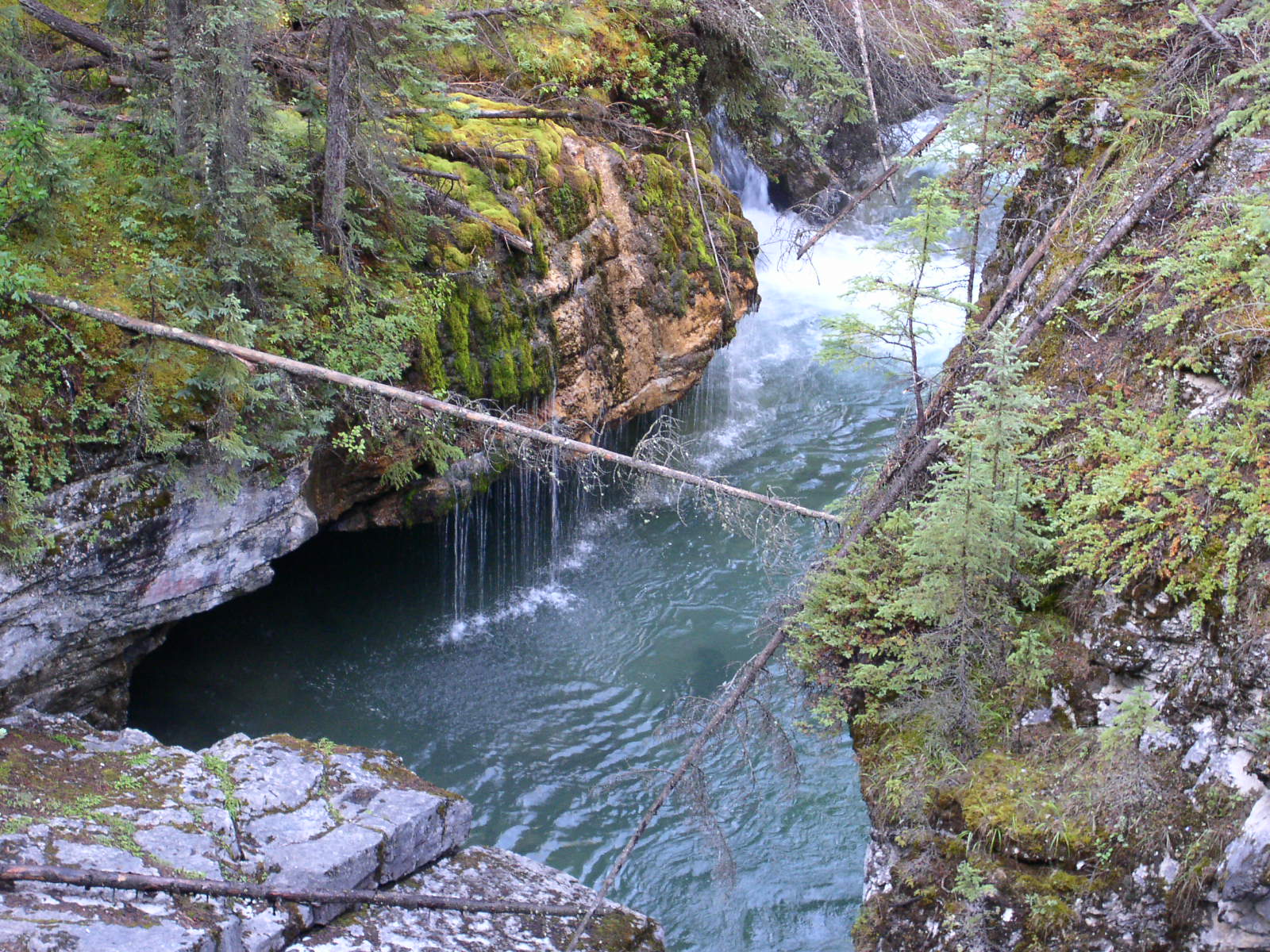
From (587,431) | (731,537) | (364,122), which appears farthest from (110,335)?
(731,537)

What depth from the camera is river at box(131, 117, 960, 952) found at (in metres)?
8.94

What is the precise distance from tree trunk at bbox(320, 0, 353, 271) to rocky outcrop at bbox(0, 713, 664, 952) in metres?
4.95

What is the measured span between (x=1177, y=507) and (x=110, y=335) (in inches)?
342

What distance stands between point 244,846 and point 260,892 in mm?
542

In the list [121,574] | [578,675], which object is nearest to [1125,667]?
[578,675]

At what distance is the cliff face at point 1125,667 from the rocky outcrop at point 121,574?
5.52 m

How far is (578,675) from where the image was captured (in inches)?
444

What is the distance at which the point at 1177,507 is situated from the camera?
6094 millimetres

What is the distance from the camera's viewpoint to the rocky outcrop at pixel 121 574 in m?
7.46

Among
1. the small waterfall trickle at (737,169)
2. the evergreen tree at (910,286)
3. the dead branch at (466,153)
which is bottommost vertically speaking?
the evergreen tree at (910,286)

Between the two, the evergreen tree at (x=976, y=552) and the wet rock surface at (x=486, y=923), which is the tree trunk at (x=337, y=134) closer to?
the wet rock surface at (x=486, y=923)

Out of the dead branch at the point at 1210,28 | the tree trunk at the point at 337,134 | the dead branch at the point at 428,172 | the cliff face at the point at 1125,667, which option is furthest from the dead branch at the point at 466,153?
the dead branch at the point at 1210,28

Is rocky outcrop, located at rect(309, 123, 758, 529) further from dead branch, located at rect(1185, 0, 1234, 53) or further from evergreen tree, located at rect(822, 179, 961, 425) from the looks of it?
dead branch, located at rect(1185, 0, 1234, 53)

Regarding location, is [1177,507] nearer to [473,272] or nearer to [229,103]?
[473,272]
